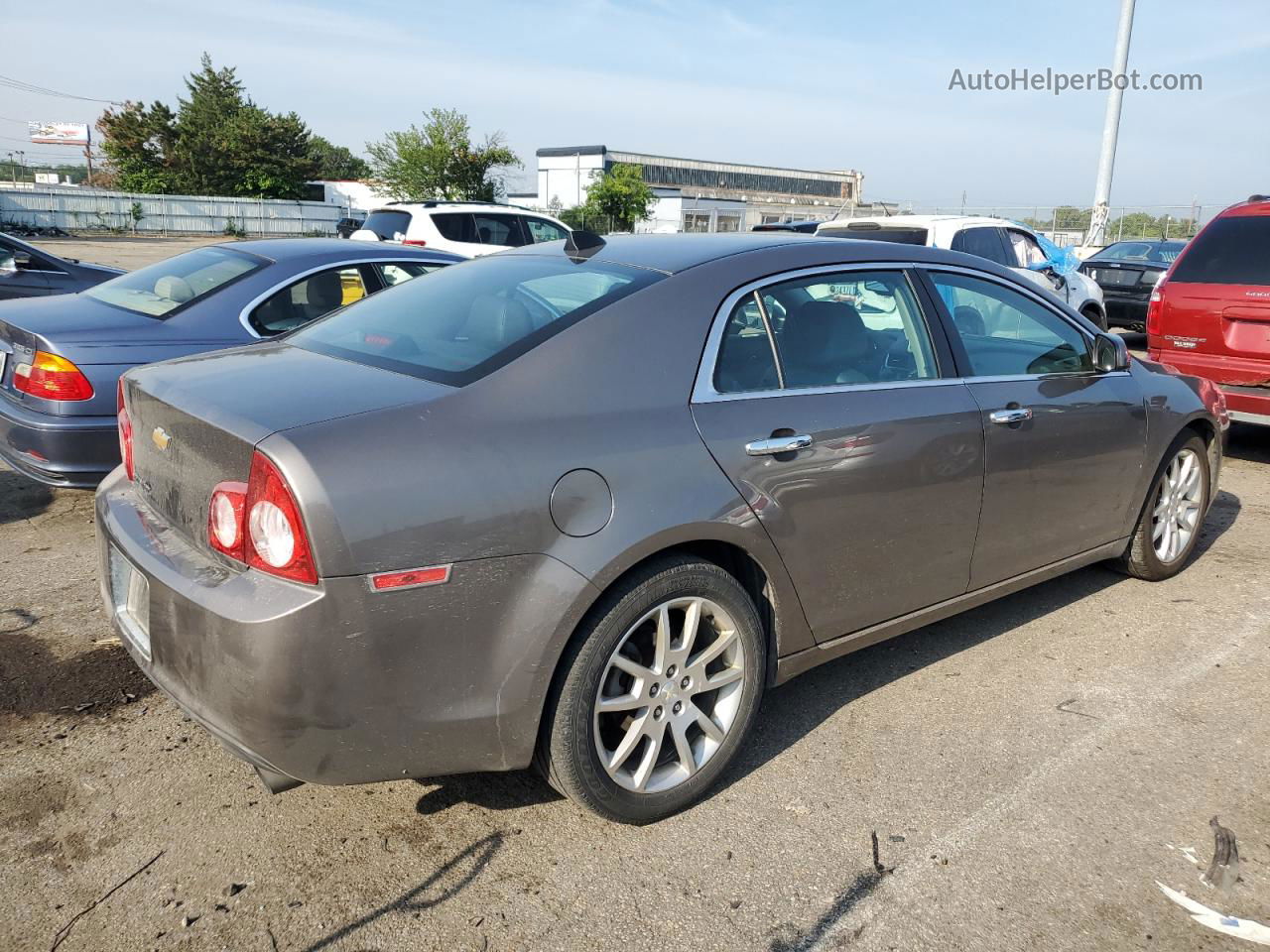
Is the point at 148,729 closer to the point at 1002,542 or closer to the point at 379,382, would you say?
the point at 379,382

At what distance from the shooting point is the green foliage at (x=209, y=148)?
63.2 metres

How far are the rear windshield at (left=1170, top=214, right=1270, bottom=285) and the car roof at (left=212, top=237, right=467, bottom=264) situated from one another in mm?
5283

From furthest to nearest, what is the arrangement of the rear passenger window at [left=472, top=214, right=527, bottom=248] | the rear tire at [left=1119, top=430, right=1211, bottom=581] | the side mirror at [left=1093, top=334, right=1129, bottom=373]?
the rear passenger window at [left=472, top=214, right=527, bottom=248] < the rear tire at [left=1119, top=430, right=1211, bottom=581] < the side mirror at [left=1093, top=334, right=1129, bottom=373]

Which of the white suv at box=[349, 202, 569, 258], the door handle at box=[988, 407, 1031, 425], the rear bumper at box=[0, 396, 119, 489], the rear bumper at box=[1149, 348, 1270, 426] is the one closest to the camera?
the door handle at box=[988, 407, 1031, 425]

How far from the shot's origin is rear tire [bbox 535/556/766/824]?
8.43 ft

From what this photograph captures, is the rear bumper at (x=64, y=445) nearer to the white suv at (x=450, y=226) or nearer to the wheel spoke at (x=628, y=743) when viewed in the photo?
the wheel spoke at (x=628, y=743)

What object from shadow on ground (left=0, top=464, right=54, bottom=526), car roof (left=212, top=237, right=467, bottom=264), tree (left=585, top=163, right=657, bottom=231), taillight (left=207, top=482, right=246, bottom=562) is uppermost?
tree (left=585, top=163, right=657, bottom=231)

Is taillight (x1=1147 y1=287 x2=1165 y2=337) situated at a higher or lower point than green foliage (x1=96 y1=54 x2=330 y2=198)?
lower

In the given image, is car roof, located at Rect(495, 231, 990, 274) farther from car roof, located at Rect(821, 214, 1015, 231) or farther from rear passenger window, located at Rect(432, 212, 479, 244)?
rear passenger window, located at Rect(432, 212, 479, 244)

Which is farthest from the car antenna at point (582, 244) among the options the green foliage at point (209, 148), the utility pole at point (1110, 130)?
the green foliage at point (209, 148)

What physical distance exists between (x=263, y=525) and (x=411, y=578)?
0.36 meters

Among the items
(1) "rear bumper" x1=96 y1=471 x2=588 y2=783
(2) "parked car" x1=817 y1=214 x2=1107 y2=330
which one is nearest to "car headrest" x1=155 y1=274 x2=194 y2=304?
(1) "rear bumper" x1=96 y1=471 x2=588 y2=783

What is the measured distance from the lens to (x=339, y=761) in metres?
2.34

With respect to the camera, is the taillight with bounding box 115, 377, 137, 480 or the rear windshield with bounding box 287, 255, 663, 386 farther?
the taillight with bounding box 115, 377, 137, 480
